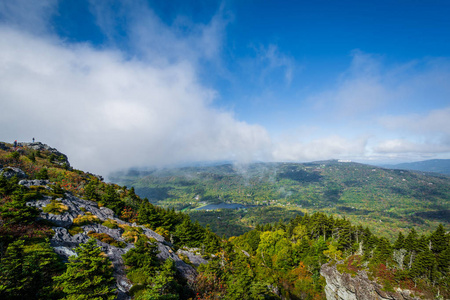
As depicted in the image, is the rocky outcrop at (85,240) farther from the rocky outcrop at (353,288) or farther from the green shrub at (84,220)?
the rocky outcrop at (353,288)

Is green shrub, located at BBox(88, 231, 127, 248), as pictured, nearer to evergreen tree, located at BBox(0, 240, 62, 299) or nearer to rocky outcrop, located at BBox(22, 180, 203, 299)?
rocky outcrop, located at BBox(22, 180, 203, 299)

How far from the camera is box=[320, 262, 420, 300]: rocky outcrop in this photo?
31750mm

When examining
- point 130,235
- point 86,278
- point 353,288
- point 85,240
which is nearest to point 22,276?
point 86,278

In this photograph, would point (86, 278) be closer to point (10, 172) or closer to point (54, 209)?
point (54, 209)

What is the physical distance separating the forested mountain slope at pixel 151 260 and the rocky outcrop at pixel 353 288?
0.18 metres

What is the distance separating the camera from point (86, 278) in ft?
43.6

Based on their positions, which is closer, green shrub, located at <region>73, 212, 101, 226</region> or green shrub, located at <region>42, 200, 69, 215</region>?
green shrub, located at <region>42, 200, 69, 215</region>

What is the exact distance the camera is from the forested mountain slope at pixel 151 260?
13625 millimetres

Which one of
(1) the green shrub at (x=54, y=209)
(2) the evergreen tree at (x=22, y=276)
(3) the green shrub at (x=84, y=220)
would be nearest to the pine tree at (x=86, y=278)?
(2) the evergreen tree at (x=22, y=276)

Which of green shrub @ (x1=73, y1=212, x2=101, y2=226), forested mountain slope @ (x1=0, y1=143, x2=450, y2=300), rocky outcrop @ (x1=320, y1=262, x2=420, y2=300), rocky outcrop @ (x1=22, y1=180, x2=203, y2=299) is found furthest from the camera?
rocky outcrop @ (x1=320, y1=262, x2=420, y2=300)

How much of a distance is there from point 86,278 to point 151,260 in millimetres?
9306

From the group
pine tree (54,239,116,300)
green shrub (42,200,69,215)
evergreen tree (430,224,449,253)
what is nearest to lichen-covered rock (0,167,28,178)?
green shrub (42,200,69,215)

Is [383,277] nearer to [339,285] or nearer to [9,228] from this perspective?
[339,285]

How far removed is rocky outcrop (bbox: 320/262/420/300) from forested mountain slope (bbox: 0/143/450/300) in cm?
18
